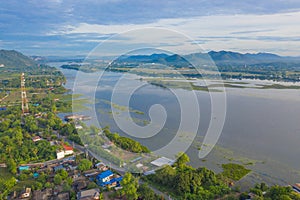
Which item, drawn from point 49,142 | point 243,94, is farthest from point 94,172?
point 243,94

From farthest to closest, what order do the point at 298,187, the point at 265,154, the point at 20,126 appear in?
the point at 20,126
the point at 265,154
the point at 298,187

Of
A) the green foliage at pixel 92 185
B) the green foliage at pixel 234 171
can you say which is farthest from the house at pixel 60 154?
the green foliage at pixel 234 171

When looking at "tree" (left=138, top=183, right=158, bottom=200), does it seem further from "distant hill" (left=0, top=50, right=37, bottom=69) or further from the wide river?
"distant hill" (left=0, top=50, right=37, bottom=69)

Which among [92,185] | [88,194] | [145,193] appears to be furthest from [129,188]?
[92,185]

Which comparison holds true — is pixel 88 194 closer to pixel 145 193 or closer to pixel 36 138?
pixel 145 193

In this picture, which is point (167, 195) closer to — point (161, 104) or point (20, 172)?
point (20, 172)

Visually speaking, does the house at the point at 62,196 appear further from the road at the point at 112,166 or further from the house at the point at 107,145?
the house at the point at 107,145

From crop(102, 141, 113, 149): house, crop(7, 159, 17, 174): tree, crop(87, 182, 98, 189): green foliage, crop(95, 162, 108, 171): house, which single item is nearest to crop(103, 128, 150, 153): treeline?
crop(102, 141, 113, 149): house
